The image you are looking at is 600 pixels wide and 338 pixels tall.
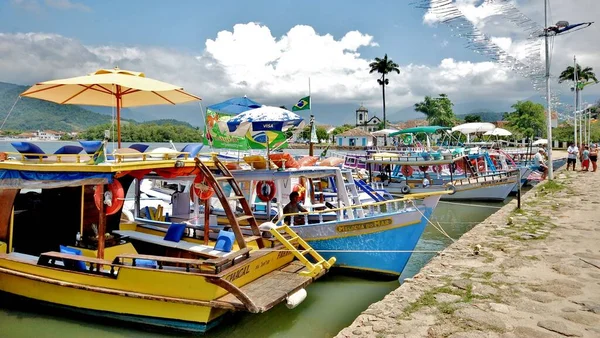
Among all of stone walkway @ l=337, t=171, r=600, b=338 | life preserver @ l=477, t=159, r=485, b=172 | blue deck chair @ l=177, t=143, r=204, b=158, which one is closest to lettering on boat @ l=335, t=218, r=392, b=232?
stone walkway @ l=337, t=171, r=600, b=338

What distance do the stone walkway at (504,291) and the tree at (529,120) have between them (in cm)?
6374

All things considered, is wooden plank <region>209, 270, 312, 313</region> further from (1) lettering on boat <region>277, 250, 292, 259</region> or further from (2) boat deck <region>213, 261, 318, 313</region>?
(1) lettering on boat <region>277, 250, 292, 259</region>

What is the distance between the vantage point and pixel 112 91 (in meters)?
10.0

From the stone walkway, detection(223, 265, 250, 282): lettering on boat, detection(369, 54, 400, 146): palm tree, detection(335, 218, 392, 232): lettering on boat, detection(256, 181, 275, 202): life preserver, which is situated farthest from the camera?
detection(369, 54, 400, 146): palm tree

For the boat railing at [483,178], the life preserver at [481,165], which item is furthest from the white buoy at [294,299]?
the life preserver at [481,165]

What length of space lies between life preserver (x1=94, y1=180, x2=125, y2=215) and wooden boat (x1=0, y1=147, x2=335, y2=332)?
18mm

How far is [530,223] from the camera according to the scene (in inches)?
475

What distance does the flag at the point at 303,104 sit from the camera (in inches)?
475

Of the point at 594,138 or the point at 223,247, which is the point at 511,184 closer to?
the point at 223,247

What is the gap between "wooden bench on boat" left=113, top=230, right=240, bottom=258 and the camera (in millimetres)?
7871

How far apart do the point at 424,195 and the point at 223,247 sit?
194 inches

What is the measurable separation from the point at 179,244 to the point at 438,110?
7154 centimetres

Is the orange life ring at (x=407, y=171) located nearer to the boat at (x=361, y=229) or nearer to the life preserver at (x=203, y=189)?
the boat at (x=361, y=229)

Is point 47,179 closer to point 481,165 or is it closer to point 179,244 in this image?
point 179,244
